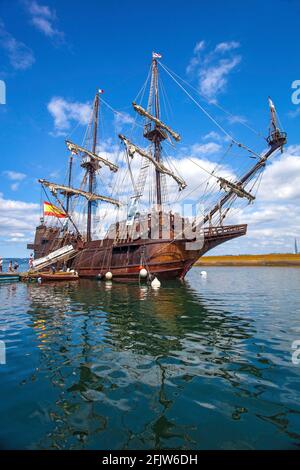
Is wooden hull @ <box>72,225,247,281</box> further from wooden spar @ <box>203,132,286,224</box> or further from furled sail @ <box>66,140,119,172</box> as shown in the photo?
furled sail @ <box>66,140,119,172</box>

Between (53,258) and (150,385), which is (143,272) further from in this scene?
(150,385)

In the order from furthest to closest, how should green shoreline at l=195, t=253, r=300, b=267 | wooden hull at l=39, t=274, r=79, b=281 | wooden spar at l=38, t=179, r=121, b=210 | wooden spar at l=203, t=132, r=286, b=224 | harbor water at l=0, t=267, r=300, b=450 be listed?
green shoreline at l=195, t=253, r=300, b=267 < wooden spar at l=38, t=179, r=121, b=210 < wooden hull at l=39, t=274, r=79, b=281 < wooden spar at l=203, t=132, r=286, b=224 < harbor water at l=0, t=267, r=300, b=450

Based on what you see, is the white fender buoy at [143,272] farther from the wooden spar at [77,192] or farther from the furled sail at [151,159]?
the wooden spar at [77,192]

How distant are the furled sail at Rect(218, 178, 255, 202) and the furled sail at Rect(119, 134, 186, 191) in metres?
9.20

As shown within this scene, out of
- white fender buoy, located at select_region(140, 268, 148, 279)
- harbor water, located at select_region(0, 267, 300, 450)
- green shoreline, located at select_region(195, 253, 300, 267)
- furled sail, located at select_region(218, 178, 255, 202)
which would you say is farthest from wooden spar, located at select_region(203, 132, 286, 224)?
green shoreline, located at select_region(195, 253, 300, 267)

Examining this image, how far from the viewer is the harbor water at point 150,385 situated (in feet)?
12.8

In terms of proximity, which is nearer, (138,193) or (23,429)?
(23,429)

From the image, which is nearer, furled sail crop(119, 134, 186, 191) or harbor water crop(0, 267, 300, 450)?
harbor water crop(0, 267, 300, 450)

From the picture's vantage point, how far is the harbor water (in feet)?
12.8
